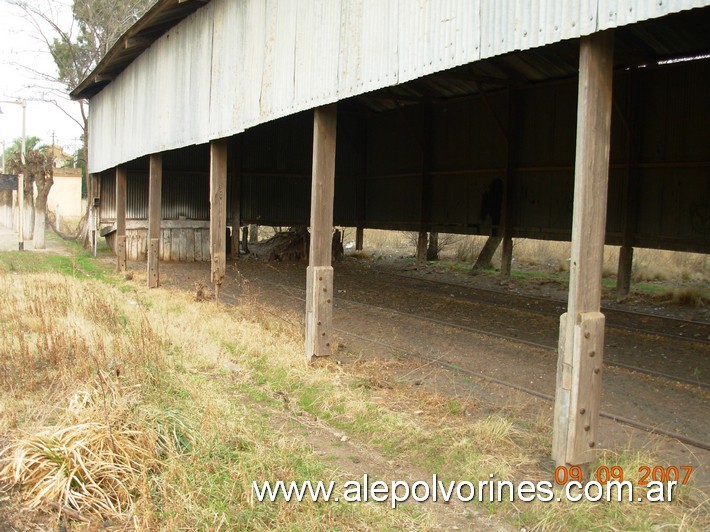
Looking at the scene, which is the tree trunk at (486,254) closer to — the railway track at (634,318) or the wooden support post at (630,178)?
the railway track at (634,318)

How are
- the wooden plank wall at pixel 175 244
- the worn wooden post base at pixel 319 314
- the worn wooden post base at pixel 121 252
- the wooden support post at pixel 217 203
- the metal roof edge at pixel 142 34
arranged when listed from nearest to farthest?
the worn wooden post base at pixel 319 314, the wooden support post at pixel 217 203, the metal roof edge at pixel 142 34, the worn wooden post base at pixel 121 252, the wooden plank wall at pixel 175 244

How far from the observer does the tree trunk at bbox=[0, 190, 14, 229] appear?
43.3 metres

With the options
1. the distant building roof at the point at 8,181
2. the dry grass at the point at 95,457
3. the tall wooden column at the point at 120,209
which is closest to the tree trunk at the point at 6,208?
the distant building roof at the point at 8,181

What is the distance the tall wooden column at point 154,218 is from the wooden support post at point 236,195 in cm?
676

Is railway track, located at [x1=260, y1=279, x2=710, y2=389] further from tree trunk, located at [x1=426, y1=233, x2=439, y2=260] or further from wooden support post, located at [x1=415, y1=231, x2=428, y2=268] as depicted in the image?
tree trunk, located at [x1=426, y1=233, x2=439, y2=260]

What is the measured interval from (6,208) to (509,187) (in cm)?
4100

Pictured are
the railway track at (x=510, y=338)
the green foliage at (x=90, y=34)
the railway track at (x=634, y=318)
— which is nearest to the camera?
the railway track at (x=510, y=338)

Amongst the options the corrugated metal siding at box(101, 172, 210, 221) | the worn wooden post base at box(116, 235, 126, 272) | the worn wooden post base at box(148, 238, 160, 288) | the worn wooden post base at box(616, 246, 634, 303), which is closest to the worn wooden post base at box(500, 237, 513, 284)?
the worn wooden post base at box(616, 246, 634, 303)

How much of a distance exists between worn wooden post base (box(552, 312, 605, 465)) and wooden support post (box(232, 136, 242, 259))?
717 inches

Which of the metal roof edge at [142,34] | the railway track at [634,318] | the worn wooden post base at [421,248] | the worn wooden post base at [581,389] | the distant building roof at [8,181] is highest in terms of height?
the metal roof edge at [142,34]

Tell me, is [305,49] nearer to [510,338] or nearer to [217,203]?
[217,203]

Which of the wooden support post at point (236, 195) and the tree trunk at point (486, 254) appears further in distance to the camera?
the wooden support post at point (236, 195)

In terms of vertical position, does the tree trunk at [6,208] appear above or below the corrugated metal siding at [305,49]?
below

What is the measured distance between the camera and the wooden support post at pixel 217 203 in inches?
478
